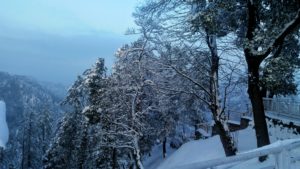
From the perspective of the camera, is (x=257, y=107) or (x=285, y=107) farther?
(x=285, y=107)

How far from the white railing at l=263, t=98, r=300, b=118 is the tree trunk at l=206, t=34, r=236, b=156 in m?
4.06

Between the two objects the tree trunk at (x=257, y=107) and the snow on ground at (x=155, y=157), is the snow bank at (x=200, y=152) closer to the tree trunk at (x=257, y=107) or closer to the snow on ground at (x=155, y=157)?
the tree trunk at (x=257, y=107)

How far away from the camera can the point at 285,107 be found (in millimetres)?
18969

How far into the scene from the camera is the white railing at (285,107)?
17.4 meters

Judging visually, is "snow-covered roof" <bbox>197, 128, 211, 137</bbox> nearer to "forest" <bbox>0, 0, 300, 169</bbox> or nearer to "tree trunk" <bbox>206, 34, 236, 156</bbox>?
"forest" <bbox>0, 0, 300, 169</bbox>

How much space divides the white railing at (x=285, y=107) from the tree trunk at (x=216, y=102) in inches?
160

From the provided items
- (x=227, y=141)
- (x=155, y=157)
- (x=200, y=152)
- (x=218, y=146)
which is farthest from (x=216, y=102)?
(x=155, y=157)

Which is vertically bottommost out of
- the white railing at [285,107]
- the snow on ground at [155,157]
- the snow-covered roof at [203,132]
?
the snow on ground at [155,157]

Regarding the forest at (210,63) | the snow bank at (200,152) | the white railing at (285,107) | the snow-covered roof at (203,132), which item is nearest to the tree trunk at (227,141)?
the forest at (210,63)

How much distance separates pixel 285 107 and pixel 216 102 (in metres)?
5.16

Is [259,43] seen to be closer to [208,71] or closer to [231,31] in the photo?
[231,31]

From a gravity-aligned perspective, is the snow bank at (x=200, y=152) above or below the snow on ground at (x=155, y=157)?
above

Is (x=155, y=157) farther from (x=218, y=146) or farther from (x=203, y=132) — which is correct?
(x=218, y=146)

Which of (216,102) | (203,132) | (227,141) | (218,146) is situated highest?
(216,102)
